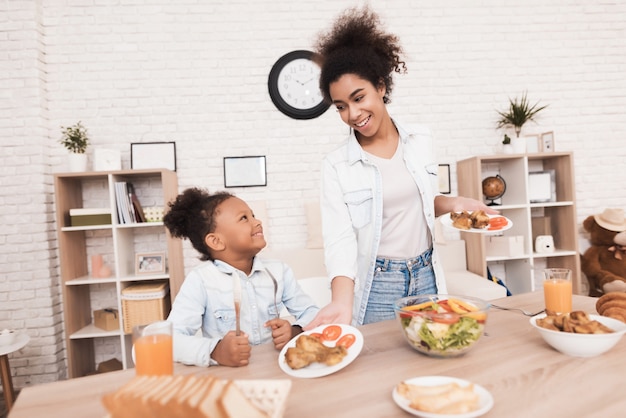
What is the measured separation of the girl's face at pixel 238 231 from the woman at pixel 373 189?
0.25 metres

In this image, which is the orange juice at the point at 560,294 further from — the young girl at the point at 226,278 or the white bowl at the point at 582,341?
the young girl at the point at 226,278

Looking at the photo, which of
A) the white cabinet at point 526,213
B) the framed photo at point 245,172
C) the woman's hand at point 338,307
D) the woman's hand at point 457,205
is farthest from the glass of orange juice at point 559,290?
the framed photo at point 245,172

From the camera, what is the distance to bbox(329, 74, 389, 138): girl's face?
1556mm

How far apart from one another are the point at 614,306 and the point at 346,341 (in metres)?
0.82

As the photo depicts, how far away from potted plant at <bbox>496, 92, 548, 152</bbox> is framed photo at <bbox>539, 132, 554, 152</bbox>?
0.64 feet

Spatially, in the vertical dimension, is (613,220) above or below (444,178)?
below

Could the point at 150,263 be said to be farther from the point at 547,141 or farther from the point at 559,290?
the point at 547,141

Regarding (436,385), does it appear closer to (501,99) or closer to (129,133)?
(129,133)

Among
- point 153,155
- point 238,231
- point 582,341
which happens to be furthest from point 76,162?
point 582,341

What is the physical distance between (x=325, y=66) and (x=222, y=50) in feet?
7.31

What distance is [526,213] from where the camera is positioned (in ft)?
11.6

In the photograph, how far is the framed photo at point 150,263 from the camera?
332 cm

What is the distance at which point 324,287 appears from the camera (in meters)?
2.15

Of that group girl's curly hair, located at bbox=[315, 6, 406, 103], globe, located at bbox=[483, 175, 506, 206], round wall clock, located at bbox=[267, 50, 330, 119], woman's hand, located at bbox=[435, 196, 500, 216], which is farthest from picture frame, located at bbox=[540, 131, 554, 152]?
girl's curly hair, located at bbox=[315, 6, 406, 103]
